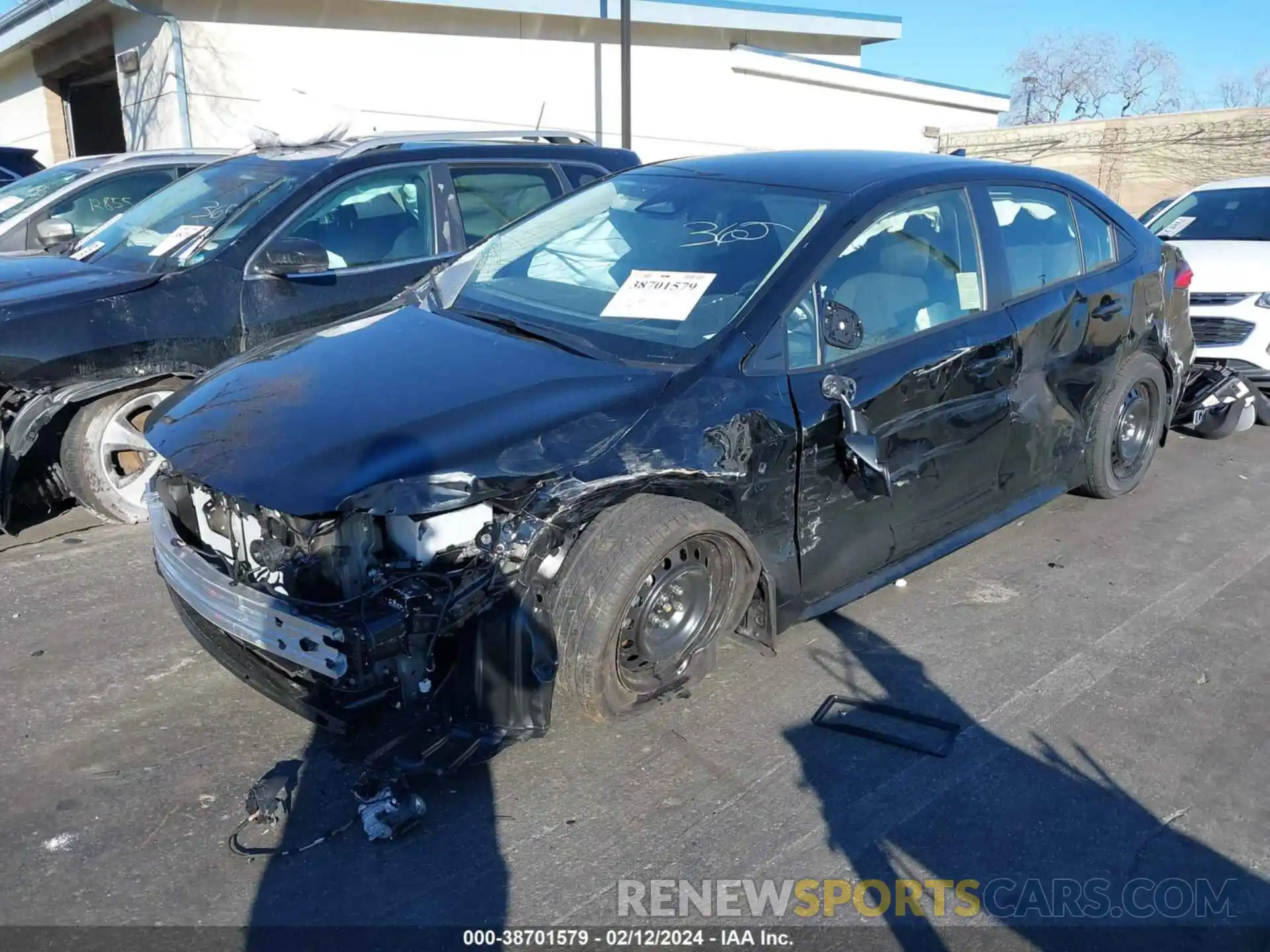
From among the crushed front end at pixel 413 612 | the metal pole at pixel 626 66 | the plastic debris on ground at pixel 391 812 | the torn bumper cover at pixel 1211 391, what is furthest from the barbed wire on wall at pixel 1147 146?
the plastic debris on ground at pixel 391 812

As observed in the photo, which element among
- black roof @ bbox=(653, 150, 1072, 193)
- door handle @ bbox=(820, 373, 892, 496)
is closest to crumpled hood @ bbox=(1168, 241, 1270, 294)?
black roof @ bbox=(653, 150, 1072, 193)

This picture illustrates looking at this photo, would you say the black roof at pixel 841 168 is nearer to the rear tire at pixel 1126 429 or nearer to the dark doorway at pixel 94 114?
the rear tire at pixel 1126 429

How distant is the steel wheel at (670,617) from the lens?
3.03 m

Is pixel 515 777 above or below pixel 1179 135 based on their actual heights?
below

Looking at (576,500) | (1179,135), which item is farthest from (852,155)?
(1179,135)

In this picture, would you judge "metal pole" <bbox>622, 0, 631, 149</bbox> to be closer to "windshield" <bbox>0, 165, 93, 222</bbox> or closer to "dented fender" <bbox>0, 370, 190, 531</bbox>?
"windshield" <bbox>0, 165, 93, 222</bbox>

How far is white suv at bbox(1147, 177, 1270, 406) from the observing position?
6828mm

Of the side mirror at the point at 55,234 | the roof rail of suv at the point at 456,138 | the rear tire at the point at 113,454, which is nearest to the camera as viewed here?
the rear tire at the point at 113,454

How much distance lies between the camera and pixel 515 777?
3006 mm

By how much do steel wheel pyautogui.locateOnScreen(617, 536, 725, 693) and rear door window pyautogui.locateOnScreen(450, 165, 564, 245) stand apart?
317 cm

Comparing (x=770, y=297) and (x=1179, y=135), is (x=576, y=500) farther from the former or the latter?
(x=1179, y=135)

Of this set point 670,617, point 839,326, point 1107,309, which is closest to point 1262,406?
point 1107,309

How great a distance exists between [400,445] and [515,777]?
3.57ft

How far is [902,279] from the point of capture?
3748 millimetres
